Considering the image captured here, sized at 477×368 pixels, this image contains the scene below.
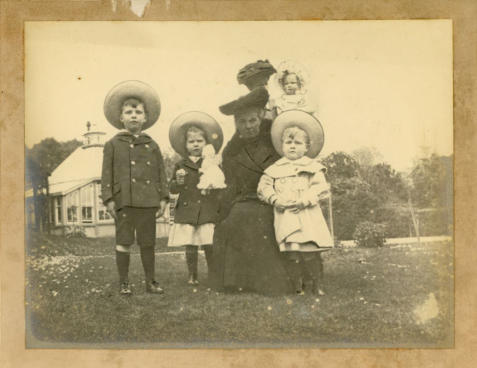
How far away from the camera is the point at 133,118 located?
16.1ft

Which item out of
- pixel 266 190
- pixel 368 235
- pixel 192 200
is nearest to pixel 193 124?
pixel 192 200

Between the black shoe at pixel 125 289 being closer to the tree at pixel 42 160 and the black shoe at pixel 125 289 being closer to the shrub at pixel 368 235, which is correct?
the tree at pixel 42 160

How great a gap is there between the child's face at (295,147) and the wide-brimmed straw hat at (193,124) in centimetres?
57

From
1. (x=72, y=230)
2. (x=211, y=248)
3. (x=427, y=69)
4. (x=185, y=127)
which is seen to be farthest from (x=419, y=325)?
(x=72, y=230)

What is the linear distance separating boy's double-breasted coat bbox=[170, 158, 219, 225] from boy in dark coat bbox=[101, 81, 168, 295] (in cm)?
14

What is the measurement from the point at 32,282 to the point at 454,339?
3714 millimetres

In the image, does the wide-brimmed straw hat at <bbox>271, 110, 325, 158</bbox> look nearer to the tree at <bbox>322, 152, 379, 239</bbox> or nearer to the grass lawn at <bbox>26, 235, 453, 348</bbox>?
the tree at <bbox>322, 152, 379, 239</bbox>

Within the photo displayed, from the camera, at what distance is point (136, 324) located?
479 centimetres

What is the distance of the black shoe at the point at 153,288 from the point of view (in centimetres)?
482

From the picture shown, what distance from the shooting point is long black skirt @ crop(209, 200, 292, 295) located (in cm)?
480

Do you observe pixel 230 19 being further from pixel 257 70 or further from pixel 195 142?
pixel 195 142

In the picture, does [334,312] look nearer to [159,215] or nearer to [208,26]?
[159,215]

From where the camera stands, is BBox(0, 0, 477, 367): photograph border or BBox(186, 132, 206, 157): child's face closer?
BBox(0, 0, 477, 367): photograph border

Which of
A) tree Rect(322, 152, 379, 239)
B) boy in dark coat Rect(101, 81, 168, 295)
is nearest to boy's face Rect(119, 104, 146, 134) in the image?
boy in dark coat Rect(101, 81, 168, 295)
